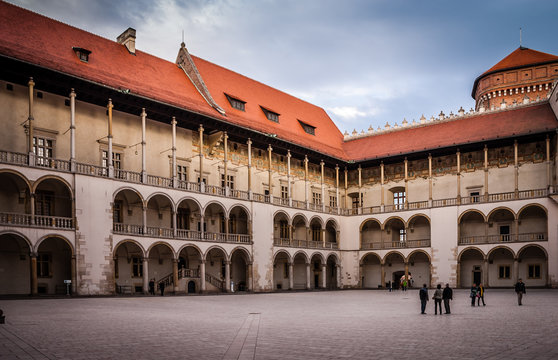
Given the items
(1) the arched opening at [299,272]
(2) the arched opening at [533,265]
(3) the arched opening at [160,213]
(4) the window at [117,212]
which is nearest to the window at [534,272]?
(2) the arched opening at [533,265]

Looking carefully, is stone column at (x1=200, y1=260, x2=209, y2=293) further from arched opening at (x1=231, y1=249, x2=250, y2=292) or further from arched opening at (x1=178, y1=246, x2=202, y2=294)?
arched opening at (x1=231, y1=249, x2=250, y2=292)

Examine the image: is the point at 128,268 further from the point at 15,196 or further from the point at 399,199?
the point at 399,199

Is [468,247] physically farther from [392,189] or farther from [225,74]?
[225,74]

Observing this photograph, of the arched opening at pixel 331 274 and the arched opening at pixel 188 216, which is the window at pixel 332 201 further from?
the arched opening at pixel 188 216

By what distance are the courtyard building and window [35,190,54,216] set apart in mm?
63

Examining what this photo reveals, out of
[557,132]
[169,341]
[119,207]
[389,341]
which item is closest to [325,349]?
[389,341]

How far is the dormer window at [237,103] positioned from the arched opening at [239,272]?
11.0 meters

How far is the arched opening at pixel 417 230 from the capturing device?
145 ft

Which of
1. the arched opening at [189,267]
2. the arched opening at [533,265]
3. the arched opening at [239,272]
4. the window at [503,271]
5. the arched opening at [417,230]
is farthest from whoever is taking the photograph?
the arched opening at [417,230]

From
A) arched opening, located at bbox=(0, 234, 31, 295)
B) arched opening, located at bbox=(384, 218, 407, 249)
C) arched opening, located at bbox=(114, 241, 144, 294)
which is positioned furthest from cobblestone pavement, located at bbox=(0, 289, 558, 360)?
arched opening, located at bbox=(384, 218, 407, 249)

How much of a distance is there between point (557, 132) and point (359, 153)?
640 inches

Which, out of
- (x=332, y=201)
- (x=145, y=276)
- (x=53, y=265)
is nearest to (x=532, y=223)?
(x=332, y=201)

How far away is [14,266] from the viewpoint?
27.0 metres

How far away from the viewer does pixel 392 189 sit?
46750 millimetres
